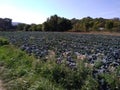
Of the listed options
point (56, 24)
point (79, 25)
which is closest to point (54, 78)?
point (79, 25)

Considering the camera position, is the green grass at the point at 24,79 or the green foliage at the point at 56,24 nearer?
the green grass at the point at 24,79

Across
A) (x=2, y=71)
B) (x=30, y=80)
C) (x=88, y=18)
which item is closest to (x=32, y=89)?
(x=30, y=80)

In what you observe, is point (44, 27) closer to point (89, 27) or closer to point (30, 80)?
point (89, 27)

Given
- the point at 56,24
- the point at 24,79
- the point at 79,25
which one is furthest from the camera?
the point at 56,24

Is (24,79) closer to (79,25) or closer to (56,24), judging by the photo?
(79,25)

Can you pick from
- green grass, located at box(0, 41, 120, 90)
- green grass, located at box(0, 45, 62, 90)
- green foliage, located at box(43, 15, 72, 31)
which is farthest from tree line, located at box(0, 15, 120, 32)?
green grass, located at box(0, 41, 120, 90)

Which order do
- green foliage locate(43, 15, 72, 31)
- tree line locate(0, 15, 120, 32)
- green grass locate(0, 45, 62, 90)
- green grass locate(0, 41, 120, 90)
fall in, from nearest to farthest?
green grass locate(0, 41, 120, 90) → green grass locate(0, 45, 62, 90) → tree line locate(0, 15, 120, 32) → green foliage locate(43, 15, 72, 31)

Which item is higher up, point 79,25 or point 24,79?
point 24,79

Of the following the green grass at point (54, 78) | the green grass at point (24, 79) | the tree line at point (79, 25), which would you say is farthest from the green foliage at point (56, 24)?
the green grass at point (54, 78)

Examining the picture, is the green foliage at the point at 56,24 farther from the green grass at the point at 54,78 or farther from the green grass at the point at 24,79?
the green grass at the point at 54,78

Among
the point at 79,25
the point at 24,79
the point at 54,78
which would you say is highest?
the point at 54,78

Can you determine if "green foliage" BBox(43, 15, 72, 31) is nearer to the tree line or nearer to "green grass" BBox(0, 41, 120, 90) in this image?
the tree line

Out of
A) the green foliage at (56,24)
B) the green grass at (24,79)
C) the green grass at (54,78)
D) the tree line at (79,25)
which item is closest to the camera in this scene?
the green grass at (54,78)

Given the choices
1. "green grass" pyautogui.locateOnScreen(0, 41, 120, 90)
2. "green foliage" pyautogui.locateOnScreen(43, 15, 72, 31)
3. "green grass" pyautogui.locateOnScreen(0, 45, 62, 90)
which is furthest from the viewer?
"green foliage" pyautogui.locateOnScreen(43, 15, 72, 31)
